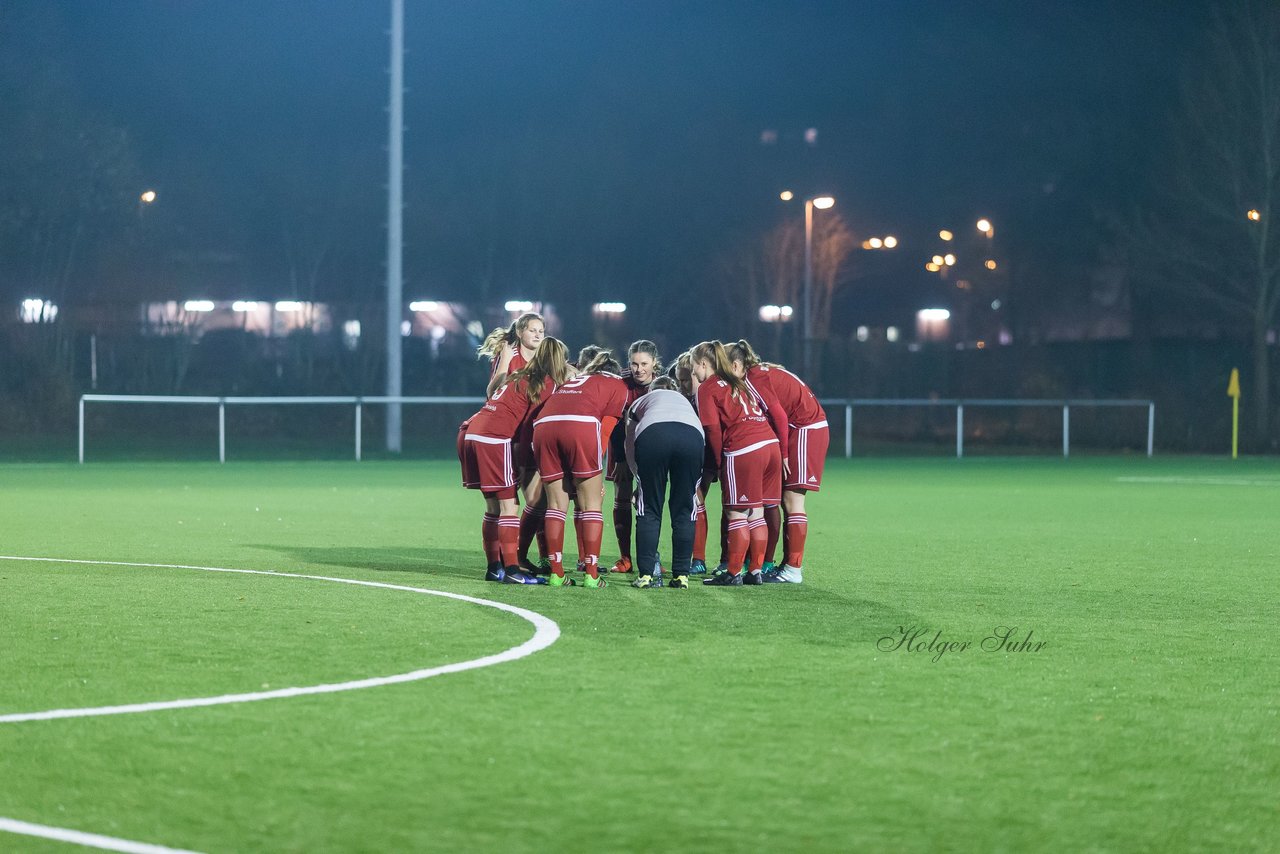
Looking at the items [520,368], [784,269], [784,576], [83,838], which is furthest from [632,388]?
[784,269]

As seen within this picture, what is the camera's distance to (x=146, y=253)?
4959cm

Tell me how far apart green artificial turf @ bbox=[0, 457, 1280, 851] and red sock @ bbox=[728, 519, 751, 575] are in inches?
13.6

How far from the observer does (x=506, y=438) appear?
11.2 m

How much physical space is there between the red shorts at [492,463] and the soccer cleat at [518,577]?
49 centimetres

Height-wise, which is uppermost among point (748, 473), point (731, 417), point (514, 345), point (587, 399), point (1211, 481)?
point (514, 345)

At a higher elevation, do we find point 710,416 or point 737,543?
point 710,416

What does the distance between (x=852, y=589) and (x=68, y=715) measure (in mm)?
5872

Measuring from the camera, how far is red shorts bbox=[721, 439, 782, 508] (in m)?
11.1

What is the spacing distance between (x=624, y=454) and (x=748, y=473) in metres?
1.10

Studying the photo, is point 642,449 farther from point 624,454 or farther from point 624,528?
point 624,528

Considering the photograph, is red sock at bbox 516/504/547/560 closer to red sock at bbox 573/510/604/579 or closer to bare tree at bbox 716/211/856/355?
red sock at bbox 573/510/604/579

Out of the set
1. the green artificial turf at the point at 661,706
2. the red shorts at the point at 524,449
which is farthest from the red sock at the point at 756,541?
the red shorts at the point at 524,449

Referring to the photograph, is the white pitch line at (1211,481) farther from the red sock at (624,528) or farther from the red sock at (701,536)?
the red sock at (624,528)

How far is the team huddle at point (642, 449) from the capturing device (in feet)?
35.8
